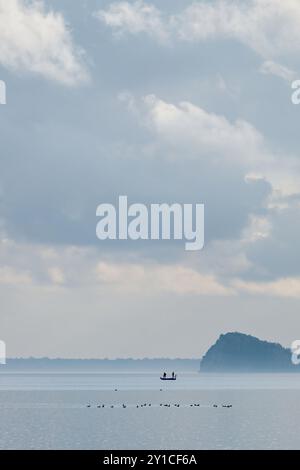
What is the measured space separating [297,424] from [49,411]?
5850cm

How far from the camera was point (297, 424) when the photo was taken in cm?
15662

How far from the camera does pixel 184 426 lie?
15025 centimetres

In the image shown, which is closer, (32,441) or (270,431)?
(32,441)

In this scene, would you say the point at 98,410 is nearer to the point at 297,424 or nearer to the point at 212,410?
the point at 212,410
